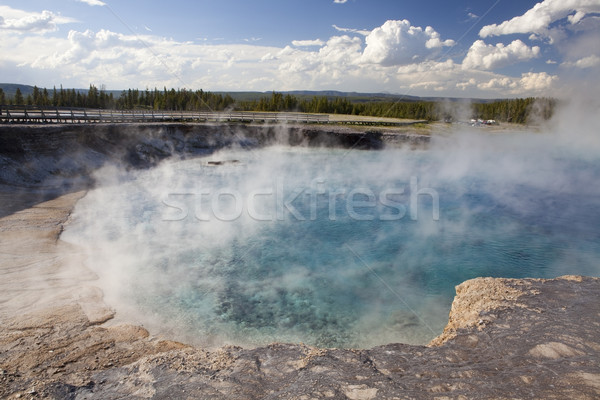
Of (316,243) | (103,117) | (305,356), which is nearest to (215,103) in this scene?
(103,117)

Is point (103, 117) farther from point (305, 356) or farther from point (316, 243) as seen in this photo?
point (305, 356)

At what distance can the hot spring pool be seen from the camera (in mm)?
8664

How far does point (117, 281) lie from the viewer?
32.1 ft

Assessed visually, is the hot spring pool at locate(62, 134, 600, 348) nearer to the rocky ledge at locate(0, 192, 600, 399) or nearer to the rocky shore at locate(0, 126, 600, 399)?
the rocky shore at locate(0, 126, 600, 399)

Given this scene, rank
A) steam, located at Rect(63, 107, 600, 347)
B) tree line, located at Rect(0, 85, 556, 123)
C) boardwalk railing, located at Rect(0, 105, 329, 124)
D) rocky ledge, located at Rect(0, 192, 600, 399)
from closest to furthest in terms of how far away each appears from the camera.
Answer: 1. rocky ledge, located at Rect(0, 192, 600, 399)
2. steam, located at Rect(63, 107, 600, 347)
3. boardwalk railing, located at Rect(0, 105, 329, 124)
4. tree line, located at Rect(0, 85, 556, 123)

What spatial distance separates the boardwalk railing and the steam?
5.94m

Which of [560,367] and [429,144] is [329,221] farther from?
[429,144]

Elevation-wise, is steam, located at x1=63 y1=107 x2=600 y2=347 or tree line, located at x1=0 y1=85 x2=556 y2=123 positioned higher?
tree line, located at x1=0 y1=85 x2=556 y2=123

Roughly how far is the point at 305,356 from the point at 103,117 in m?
27.4

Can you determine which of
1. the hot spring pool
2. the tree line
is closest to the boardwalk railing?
the hot spring pool

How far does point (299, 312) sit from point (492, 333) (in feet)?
14.4

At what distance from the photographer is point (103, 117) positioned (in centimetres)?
2689

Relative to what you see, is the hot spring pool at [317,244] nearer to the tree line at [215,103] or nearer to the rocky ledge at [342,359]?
the rocky ledge at [342,359]

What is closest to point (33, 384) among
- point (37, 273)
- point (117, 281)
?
point (117, 281)
